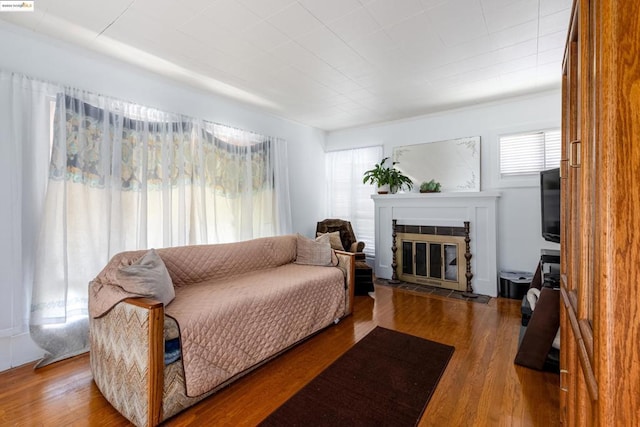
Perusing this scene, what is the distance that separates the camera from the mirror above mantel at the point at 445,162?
13.6 feet

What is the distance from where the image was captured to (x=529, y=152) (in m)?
3.78

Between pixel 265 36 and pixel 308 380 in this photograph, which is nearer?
pixel 308 380

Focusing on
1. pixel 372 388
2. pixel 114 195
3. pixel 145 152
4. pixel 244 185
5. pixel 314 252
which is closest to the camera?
pixel 372 388

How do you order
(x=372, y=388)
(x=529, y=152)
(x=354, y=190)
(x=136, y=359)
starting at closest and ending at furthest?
(x=136, y=359), (x=372, y=388), (x=529, y=152), (x=354, y=190)

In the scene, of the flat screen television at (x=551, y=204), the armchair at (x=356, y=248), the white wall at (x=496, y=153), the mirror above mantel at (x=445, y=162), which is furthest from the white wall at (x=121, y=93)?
the flat screen television at (x=551, y=204)

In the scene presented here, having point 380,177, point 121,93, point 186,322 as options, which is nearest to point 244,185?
point 121,93

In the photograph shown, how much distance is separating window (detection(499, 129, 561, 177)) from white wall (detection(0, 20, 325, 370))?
9.89 feet

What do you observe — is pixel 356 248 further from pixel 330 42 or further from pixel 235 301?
pixel 330 42

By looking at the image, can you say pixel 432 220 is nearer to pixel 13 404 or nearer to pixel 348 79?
pixel 348 79

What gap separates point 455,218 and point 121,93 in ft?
13.9

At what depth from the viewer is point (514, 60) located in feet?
9.33

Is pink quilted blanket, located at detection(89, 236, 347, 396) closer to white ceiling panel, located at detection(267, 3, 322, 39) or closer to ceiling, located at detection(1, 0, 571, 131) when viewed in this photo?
ceiling, located at detection(1, 0, 571, 131)

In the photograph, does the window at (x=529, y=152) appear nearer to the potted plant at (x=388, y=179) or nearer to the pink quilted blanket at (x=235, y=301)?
the potted plant at (x=388, y=179)

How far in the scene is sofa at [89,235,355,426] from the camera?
1.63 m
